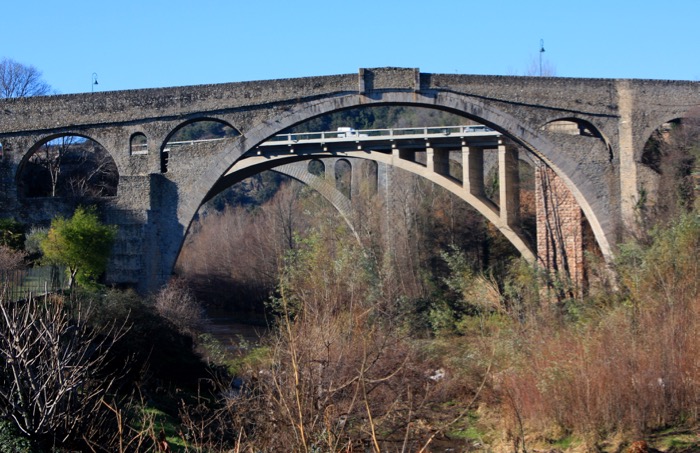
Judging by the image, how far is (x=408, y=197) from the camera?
109ft

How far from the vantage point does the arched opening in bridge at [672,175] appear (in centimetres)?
2244

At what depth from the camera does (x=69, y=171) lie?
1345 inches

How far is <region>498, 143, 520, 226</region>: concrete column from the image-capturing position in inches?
1161

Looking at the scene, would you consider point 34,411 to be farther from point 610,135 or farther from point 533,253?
point 533,253

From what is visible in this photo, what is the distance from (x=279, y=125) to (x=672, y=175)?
9.46m

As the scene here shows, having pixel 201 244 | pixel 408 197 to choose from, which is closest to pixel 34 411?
pixel 408 197

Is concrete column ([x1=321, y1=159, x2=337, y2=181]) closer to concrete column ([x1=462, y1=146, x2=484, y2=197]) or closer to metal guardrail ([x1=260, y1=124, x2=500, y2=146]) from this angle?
metal guardrail ([x1=260, y1=124, x2=500, y2=146])

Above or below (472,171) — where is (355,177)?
above

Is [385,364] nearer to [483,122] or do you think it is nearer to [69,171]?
[483,122]

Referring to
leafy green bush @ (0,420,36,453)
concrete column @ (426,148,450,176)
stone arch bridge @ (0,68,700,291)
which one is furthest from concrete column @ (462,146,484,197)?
leafy green bush @ (0,420,36,453)

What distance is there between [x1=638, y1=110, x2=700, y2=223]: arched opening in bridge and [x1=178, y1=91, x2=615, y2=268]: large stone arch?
1053 mm

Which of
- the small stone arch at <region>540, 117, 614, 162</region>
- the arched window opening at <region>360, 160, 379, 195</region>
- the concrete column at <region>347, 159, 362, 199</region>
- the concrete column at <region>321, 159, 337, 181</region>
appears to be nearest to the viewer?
the small stone arch at <region>540, 117, 614, 162</region>

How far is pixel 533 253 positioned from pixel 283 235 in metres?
13.3

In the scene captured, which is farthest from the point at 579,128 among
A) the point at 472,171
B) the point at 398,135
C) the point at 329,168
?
the point at 329,168
